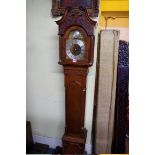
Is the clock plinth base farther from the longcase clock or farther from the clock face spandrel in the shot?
the clock face spandrel

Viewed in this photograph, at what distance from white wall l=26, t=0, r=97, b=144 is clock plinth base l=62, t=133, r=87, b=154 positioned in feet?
0.78

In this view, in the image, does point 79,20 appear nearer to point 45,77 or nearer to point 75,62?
point 75,62

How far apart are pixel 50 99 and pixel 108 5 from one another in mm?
1361

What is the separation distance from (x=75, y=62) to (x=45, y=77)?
1.92ft

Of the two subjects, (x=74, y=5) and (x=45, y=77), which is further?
(x=45, y=77)

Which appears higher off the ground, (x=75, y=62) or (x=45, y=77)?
(x=75, y=62)

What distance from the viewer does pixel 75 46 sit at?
183 centimetres

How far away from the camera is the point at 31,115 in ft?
7.91

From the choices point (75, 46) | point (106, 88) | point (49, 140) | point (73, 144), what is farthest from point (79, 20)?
point (49, 140)

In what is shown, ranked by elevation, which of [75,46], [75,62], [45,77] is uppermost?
[75,46]

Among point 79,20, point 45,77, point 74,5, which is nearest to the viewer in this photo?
point 79,20

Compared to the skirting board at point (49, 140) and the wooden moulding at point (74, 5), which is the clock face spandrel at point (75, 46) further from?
the skirting board at point (49, 140)
